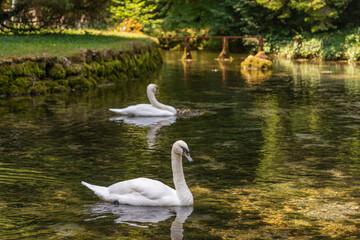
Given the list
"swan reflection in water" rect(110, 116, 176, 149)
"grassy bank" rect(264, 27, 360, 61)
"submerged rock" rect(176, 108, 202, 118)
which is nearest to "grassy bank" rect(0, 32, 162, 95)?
"swan reflection in water" rect(110, 116, 176, 149)

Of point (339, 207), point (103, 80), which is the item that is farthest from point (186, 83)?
point (339, 207)

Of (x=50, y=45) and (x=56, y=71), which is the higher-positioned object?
(x=50, y=45)

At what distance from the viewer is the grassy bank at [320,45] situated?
125 feet

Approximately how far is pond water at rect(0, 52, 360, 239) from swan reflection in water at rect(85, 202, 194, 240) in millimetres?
24

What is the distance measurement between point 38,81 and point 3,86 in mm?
1371

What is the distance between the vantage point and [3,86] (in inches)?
787

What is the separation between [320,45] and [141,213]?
34.0 metres

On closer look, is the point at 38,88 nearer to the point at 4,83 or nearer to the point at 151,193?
the point at 4,83

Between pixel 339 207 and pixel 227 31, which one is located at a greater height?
pixel 227 31

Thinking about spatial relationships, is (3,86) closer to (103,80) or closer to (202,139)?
(103,80)

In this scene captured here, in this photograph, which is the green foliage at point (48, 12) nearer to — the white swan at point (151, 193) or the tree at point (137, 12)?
the tree at point (137, 12)

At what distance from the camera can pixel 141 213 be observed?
8.31 meters

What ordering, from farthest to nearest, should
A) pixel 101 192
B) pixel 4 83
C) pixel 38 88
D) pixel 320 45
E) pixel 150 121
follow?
pixel 320 45 < pixel 38 88 < pixel 4 83 < pixel 150 121 < pixel 101 192

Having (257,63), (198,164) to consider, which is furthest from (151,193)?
(257,63)
